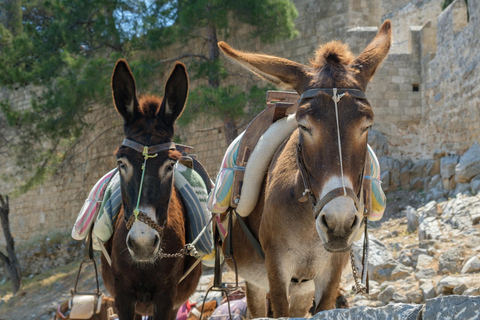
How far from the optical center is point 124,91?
397cm

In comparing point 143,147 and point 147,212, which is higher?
point 143,147

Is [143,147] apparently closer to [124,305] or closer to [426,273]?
[124,305]

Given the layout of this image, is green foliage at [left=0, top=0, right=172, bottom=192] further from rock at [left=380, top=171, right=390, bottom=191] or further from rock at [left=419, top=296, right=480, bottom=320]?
rock at [left=419, top=296, right=480, bottom=320]

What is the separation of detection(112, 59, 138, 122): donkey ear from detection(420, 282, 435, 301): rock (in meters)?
4.56

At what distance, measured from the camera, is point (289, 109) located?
3.98 m

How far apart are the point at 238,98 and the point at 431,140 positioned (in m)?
4.40

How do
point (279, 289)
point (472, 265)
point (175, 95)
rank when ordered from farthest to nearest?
point (472, 265) < point (175, 95) < point (279, 289)

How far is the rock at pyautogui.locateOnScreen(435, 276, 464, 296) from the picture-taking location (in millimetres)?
6699

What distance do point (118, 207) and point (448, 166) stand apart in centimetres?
853

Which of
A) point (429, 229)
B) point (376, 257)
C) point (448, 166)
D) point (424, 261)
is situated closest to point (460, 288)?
point (424, 261)

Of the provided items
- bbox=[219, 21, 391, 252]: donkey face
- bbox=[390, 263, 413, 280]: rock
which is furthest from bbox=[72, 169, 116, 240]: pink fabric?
bbox=[390, 263, 413, 280]: rock

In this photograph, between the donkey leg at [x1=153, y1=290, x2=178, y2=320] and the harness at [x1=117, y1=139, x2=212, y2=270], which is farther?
the donkey leg at [x1=153, y1=290, x2=178, y2=320]

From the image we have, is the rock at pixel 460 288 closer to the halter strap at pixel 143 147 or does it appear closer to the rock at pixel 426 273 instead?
the rock at pixel 426 273

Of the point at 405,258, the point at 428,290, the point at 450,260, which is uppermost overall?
the point at 450,260
